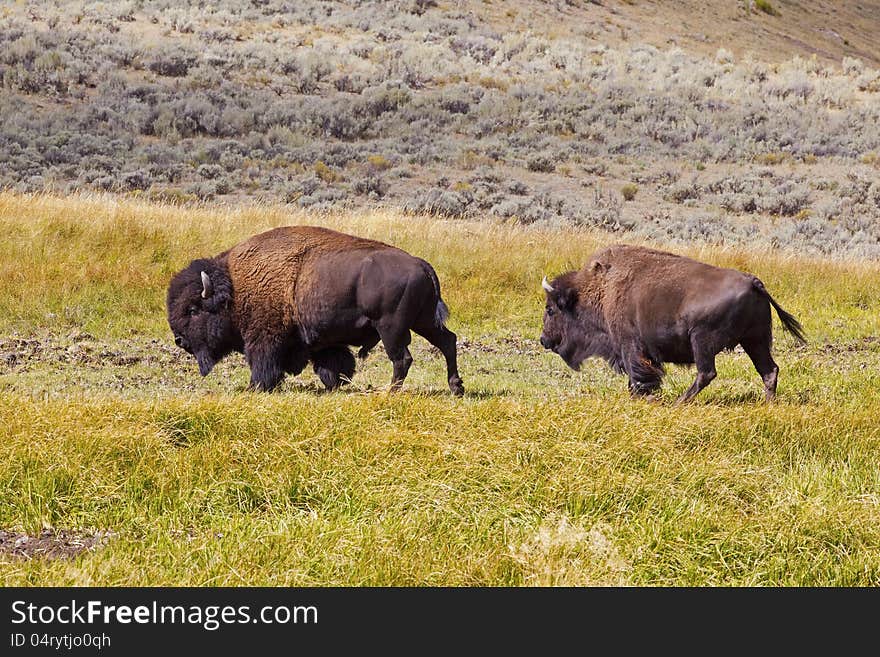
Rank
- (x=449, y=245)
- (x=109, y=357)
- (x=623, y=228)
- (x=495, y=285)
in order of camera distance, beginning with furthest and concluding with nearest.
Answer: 1. (x=623, y=228)
2. (x=449, y=245)
3. (x=495, y=285)
4. (x=109, y=357)

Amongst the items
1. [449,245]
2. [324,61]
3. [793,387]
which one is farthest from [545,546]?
[324,61]

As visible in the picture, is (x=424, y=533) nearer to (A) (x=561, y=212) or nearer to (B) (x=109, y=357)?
(B) (x=109, y=357)

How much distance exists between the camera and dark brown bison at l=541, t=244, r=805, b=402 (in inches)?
314

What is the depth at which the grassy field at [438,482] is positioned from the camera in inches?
191

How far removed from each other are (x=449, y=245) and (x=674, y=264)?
7421 mm

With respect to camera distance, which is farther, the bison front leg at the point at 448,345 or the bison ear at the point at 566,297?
the bison ear at the point at 566,297

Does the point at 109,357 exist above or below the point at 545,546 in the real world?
below

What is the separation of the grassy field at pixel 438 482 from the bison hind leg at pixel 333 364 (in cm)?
17

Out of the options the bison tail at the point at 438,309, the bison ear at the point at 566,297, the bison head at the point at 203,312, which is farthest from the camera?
the bison ear at the point at 566,297

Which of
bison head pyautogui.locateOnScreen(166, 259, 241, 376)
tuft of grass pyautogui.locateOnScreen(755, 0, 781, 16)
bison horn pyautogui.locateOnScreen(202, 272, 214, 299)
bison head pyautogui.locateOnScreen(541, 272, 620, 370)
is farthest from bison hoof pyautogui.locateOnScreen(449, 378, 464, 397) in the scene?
tuft of grass pyautogui.locateOnScreen(755, 0, 781, 16)

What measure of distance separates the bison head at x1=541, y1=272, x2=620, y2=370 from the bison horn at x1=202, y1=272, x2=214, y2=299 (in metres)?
2.85

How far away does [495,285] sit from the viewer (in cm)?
1457

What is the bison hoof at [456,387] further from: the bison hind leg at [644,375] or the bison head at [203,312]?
the bison head at [203,312]

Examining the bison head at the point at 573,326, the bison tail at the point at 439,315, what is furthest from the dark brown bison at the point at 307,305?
the bison head at the point at 573,326
